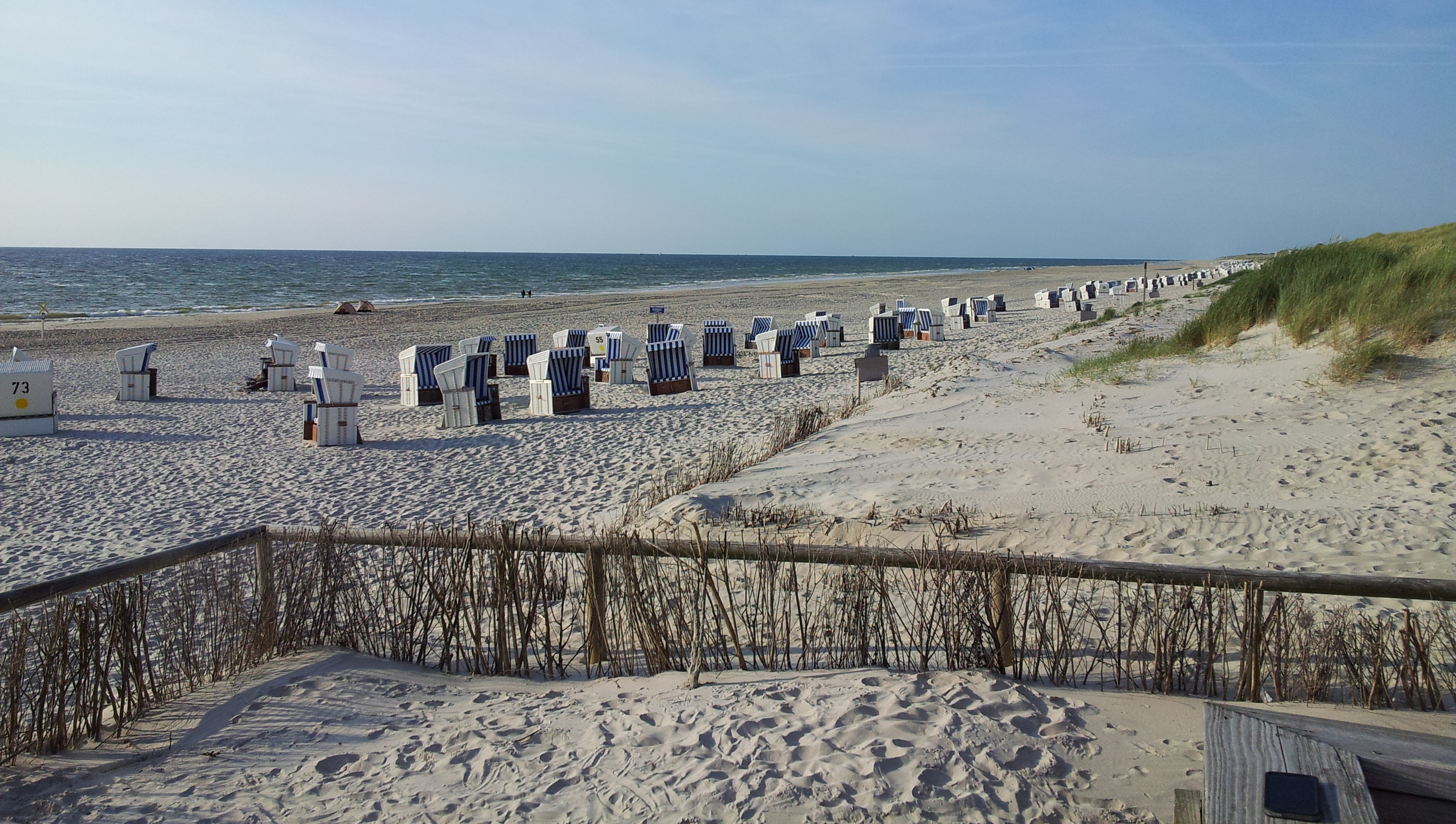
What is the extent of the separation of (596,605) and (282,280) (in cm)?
6211

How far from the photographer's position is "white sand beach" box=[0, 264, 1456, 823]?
285 centimetres

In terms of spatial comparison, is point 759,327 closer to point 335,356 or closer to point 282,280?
point 335,356

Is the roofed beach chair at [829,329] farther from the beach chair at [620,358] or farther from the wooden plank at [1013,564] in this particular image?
the wooden plank at [1013,564]

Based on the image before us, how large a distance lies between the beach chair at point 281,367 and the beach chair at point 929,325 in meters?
13.6

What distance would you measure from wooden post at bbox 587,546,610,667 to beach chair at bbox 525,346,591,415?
803cm

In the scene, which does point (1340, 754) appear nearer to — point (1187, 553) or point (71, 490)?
point (1187, 553)

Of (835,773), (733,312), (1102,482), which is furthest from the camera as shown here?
(733,312)

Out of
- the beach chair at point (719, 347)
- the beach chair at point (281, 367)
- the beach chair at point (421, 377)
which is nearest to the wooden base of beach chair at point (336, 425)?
the beach chair at point (421, 377)

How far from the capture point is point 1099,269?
89438 mm

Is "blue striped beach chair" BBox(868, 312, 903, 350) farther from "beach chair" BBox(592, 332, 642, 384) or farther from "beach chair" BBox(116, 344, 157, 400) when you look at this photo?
"beach chair" BBox(116, 344, 157, 400)

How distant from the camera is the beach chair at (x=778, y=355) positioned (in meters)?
15.1

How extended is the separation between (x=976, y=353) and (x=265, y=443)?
12.3m

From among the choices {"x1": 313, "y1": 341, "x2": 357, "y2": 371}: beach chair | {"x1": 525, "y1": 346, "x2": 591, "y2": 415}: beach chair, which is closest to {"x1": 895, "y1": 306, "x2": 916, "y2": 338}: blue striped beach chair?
{"x1": 525, "y1": 346, "x2": 591, "y2": 415}: beach chair

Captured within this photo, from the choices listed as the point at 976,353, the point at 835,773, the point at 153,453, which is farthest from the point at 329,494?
the point at 976,353
